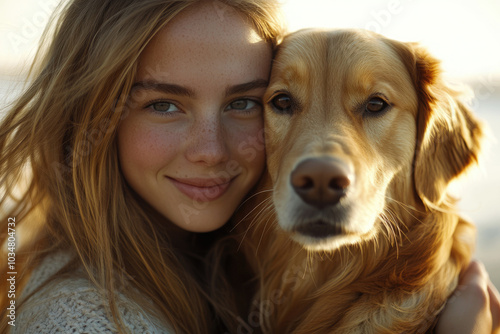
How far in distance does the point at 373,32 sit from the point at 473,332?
66.9 inches

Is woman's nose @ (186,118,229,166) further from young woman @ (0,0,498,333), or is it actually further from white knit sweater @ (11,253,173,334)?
white knit sweater @ (11,253,173,334)

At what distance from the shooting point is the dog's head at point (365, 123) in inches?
82.6

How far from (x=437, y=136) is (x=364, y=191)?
2.34 ft

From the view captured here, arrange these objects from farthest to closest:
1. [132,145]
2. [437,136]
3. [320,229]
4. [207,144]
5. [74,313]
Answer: [437,136] → [132,145] → [207,144] → [320,229] → [74,313]

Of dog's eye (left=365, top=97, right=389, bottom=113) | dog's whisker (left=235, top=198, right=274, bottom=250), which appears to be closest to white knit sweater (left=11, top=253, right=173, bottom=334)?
dog's whisker (left=235, top=198, right=274, bottom=250)

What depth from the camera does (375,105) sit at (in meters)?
2.35

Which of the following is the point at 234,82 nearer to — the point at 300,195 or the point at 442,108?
the point at 300,195

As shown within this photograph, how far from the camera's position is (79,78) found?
2217mm

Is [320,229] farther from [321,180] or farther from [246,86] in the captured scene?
[246,86]

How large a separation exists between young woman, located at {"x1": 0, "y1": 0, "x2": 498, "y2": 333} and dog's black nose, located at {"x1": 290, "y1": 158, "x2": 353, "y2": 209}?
45 cm

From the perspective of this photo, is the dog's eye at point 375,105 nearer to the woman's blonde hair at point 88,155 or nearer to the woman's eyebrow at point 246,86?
the woman's eyebrow at point 246,86

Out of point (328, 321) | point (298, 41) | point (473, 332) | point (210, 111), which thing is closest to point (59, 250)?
point (210, 111)

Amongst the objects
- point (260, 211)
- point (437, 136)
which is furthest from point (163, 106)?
point (437, 136)

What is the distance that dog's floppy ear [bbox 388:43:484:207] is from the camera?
2426mm
